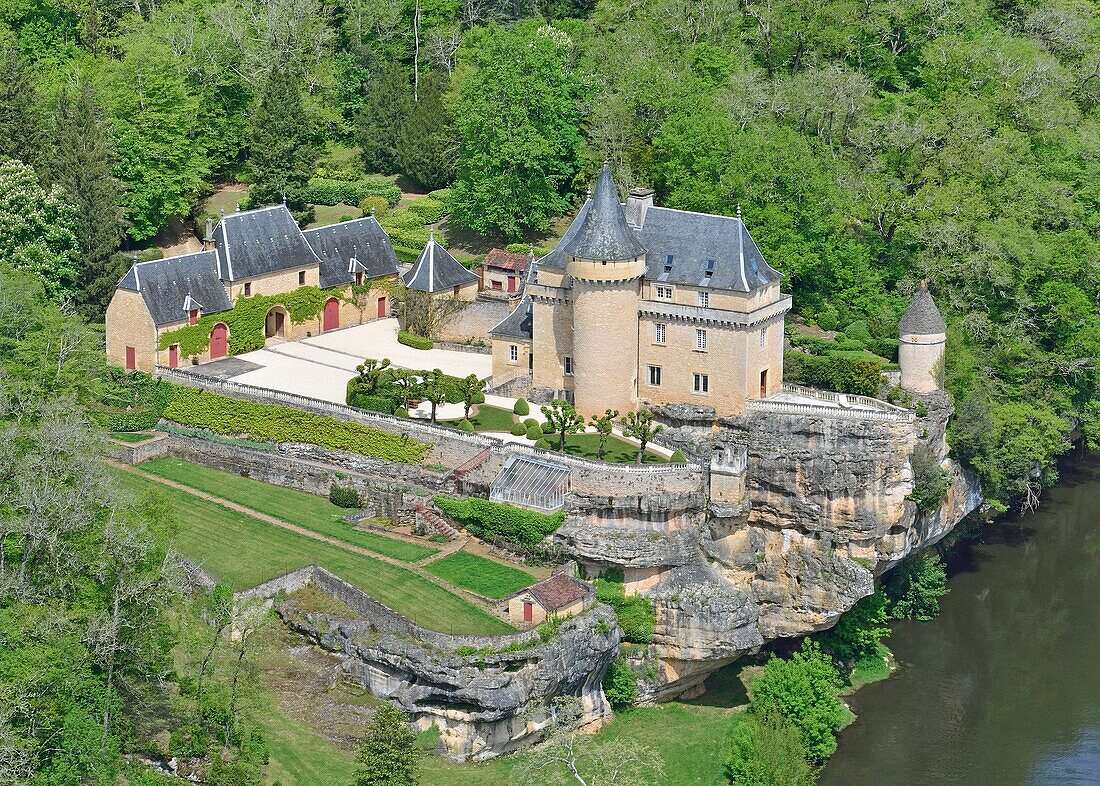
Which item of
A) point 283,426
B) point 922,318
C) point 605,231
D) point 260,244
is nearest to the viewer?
point 605,231

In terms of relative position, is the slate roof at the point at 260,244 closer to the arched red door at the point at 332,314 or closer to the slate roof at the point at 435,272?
the arched red door at the point at 332,314

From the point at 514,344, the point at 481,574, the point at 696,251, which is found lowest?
the point at 481,574

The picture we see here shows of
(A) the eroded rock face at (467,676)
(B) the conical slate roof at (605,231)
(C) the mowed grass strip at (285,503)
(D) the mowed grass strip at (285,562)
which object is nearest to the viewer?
(A) the eroded rock face at (467,676)

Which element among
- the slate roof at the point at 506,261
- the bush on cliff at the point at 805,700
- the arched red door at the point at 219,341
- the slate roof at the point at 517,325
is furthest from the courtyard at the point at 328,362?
the bush on cliff at the point at 805,700

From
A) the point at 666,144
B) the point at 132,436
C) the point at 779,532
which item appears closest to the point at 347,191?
the point at 666,144

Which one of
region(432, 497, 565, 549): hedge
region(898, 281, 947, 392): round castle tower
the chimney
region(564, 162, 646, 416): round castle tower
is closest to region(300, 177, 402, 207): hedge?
the chimney

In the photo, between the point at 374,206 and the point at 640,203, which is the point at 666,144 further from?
the point at 374,206

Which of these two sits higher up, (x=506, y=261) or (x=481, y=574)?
(x=506, y=261)
